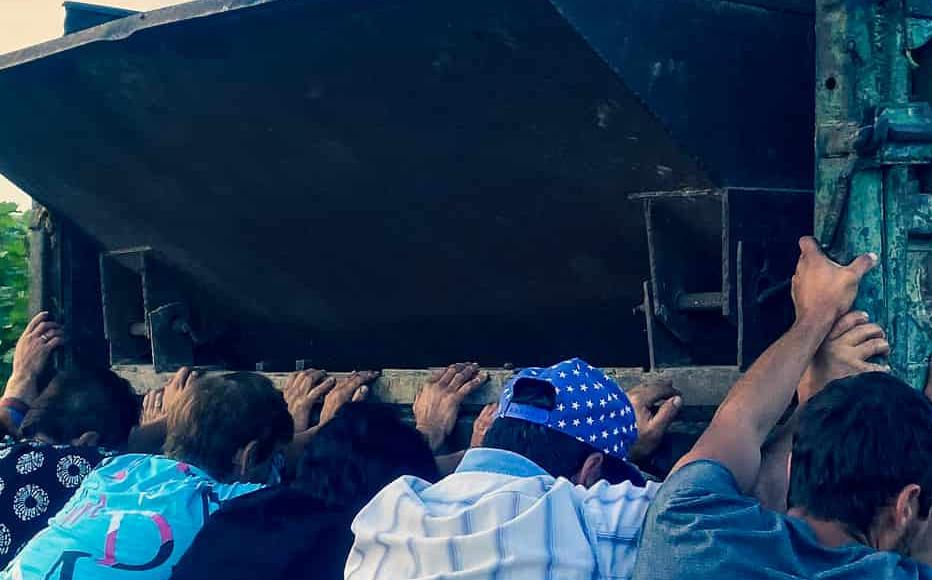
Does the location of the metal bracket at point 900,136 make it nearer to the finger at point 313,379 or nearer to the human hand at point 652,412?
the human hand at point 652,412

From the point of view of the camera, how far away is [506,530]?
1.91m

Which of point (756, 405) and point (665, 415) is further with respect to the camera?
point (665, 415)

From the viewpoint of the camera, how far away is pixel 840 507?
1.81 m

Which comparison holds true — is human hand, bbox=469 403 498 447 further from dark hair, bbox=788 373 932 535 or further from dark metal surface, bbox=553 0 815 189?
dark hair, bbox=788 373 932 535

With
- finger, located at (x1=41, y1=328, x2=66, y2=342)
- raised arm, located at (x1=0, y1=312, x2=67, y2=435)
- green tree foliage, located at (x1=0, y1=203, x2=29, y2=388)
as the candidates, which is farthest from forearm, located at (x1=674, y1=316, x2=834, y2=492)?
green tree foliage, located at (x1=0, y1=203, x2=29, y2=388)

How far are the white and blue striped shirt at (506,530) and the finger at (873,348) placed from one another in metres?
0.59

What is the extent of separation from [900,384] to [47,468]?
209cm

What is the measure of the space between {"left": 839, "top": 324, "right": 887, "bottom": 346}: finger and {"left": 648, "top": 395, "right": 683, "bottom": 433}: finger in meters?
0.48

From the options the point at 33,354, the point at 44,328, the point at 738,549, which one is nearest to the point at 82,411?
the point at 33,354

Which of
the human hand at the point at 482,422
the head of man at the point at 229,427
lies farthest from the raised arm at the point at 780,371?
the head of man at the point at 229,427

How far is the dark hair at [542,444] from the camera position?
2156 millimetres

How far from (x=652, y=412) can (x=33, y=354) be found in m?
2.47

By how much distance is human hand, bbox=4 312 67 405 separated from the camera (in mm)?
4117

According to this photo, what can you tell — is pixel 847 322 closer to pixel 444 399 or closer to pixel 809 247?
pixel 809 247
